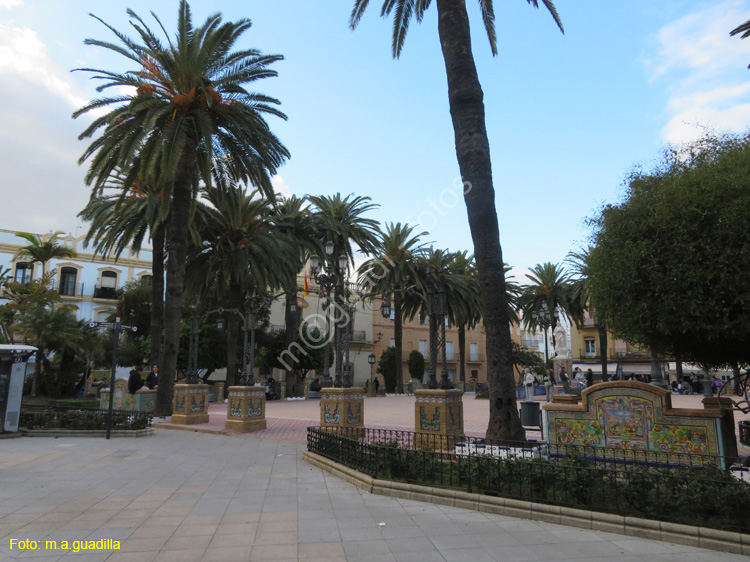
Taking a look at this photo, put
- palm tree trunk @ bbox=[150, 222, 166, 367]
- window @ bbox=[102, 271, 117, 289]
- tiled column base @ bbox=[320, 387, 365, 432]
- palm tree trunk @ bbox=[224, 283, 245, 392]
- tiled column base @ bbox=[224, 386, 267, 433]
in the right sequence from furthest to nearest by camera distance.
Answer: window @ bbox=[102, 271, 117, 289] < palm tree trunk @ bbox=[224, 283, 245, 392] < palm tree trunk @ bbox=[150, 222, 166, 367] < tiled column base @ bbox=[224, 386, 267, 433] < tiled column base @ bbox=[320, 387, 365, 432]

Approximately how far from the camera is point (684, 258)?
25.4 feet

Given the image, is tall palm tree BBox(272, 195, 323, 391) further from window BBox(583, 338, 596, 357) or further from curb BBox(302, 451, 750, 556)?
window BBox(583, 338, 596, 357)

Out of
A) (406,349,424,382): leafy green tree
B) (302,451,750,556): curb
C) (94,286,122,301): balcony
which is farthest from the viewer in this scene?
(406,349,424,382): leafy green tree

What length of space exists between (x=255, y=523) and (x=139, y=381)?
46.8 ft

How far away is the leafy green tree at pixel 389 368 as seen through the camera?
44969 millimetres

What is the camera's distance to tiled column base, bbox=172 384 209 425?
16.5 meters

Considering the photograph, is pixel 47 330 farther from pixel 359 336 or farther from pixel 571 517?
pixel 571 517

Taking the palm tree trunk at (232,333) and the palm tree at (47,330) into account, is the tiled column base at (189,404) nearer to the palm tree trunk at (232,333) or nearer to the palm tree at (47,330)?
the palm tree trunk at (232,333)

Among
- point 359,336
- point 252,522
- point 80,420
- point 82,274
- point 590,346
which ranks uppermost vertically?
point 82,274

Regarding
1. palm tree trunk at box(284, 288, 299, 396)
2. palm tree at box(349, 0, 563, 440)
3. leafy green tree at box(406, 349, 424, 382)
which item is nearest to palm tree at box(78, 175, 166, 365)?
palm tree trunk at box(284, 288, 299, 396)

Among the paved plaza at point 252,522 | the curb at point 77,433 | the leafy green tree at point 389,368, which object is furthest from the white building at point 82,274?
the paved plaza at point 252,522

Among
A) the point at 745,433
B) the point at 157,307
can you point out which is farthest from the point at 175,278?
the point at 745,433

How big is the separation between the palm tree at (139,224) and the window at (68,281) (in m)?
20.7

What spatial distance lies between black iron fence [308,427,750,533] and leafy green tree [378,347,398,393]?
36.8 m
